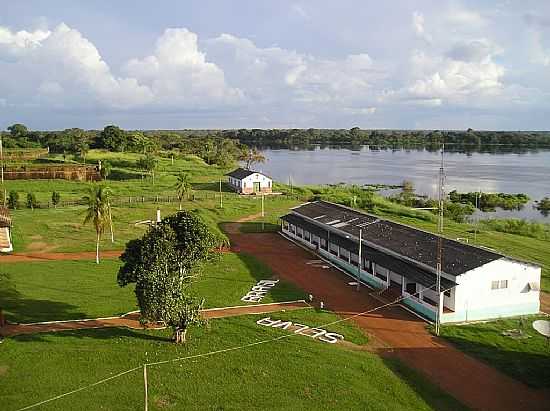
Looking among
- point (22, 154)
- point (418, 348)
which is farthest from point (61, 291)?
point (22, 154)

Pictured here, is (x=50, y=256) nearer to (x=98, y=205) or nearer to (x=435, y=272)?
(x=98, y=205)

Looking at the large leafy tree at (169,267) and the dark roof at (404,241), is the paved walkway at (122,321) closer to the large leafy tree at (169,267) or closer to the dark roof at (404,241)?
the large leafy tree at (169,267)

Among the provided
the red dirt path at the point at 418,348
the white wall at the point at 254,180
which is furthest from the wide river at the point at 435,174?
the red dirt path at the point at 418,348

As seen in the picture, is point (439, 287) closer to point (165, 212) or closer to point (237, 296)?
point (237, 296)

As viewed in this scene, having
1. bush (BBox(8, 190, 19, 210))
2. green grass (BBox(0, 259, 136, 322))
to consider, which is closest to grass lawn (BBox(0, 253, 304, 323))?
green grass (BBox(0, 259, 136, 322))

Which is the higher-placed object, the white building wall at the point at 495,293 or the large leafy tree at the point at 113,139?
the large leafy tree at the point at 113,139

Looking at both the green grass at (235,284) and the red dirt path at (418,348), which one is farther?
the green grass at (235,284)

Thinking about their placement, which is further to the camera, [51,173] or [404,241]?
[51,173]
